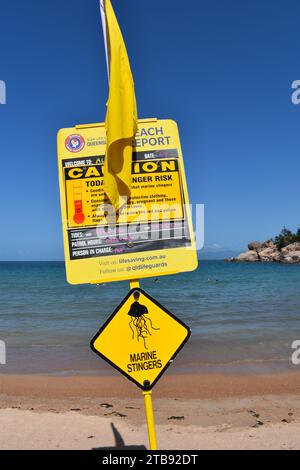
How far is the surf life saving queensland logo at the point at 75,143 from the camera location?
9.90 ft

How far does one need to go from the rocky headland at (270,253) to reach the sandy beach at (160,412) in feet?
313

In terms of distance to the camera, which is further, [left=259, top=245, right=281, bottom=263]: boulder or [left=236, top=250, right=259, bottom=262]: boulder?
[left=236, top=250, right=259, bottom=262]: boulder

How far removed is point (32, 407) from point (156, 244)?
472 centimetres

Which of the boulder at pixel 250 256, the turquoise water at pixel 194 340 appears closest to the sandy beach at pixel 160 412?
the turquoise water at pixel 194 340

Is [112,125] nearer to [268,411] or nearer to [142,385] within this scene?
[142,385]

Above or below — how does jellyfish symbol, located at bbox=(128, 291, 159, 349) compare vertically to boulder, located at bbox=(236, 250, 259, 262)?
above

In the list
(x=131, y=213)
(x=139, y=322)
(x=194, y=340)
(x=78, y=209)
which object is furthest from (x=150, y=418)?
(x=194, y=340)

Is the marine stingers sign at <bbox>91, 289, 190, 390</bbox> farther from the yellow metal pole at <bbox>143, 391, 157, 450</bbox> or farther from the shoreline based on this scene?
the shoreline

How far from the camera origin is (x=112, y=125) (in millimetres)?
2754

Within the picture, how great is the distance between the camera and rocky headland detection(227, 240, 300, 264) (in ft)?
325
